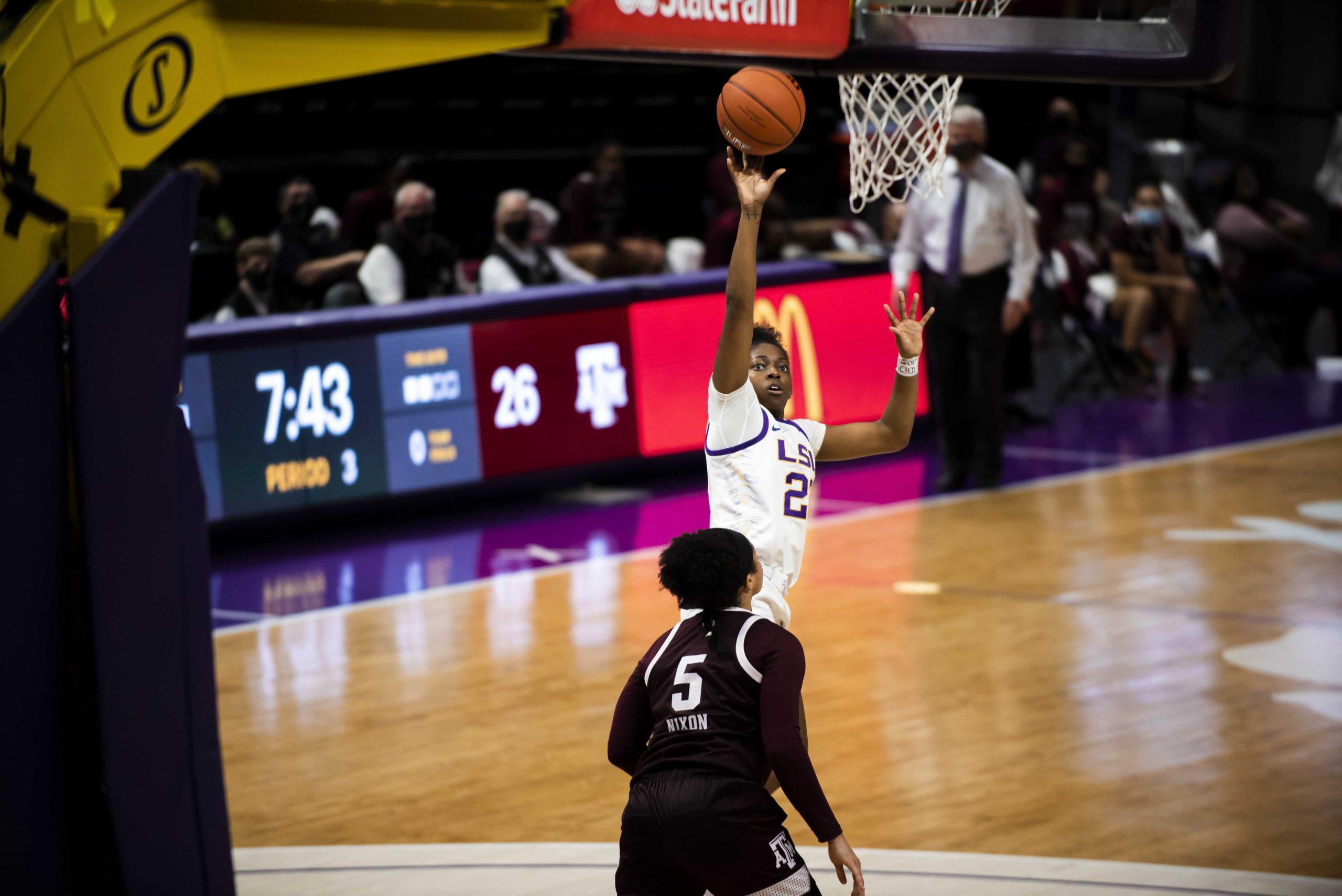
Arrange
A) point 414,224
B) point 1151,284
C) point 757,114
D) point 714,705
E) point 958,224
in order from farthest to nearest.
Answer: point 1151,284, point 414,224, point 958,224, point 757,114, point 714,705

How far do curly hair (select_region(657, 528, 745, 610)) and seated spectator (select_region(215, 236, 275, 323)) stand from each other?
6.78 m

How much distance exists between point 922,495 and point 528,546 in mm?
2757

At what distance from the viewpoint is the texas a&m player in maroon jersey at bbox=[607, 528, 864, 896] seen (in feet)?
12.4

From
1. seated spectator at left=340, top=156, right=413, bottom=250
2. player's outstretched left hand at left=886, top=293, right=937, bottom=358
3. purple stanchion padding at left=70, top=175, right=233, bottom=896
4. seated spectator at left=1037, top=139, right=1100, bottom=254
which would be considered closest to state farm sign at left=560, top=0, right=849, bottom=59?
player's outstretched left hand at left=886, top=293, right=937, bottom=358

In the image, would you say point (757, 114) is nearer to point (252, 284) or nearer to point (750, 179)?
point (750, 179)

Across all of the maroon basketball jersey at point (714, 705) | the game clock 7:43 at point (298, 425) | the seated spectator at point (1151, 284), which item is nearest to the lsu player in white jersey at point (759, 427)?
the maroon basketball jersey at point (714, 705)

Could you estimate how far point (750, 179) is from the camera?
14.0 feet

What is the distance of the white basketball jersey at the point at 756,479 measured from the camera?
4465 millimetres

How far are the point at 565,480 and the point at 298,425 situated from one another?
1947 mm

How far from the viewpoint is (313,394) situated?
33.0 ft

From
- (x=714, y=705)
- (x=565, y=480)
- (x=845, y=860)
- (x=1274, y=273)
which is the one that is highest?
(x=714, y=705)

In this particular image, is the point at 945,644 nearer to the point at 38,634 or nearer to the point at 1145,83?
the point at 1145,83

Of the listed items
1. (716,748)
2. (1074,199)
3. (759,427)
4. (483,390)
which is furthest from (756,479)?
(1074,199)

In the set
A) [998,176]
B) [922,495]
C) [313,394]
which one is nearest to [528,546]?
[313,394]
